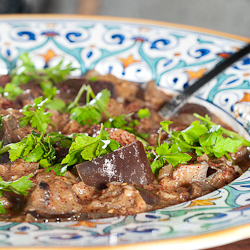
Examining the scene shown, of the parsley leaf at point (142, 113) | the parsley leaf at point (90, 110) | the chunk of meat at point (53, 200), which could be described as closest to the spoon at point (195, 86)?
the parsley leaf at point (142, 113)

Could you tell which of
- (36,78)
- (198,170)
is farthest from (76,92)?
(198,170)

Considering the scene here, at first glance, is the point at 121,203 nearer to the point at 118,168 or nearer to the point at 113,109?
the point at 118,168

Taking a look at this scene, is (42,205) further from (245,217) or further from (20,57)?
(20,57)

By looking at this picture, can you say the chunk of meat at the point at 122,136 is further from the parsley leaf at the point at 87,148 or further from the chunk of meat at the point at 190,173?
the chunk of meat at the point at 190,173

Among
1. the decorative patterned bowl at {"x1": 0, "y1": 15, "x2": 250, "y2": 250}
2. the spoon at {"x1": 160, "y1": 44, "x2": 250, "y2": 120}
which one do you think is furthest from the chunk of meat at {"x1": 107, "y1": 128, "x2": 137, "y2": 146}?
the decorative patterned bowl at {"x1": 0, "y1": 15, "x2": 250, "y2": 250}

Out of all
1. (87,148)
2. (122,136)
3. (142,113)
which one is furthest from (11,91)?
(87,148)

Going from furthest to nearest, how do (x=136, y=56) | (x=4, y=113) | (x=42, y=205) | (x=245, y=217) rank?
(x=136, y=56) → (x=4, y=113) → (x=42, y=205) → (x=245, y=217)

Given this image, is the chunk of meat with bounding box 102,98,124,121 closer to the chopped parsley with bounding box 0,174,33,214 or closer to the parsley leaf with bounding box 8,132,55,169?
the parsley leaf with bounding box 8,132,55,169
